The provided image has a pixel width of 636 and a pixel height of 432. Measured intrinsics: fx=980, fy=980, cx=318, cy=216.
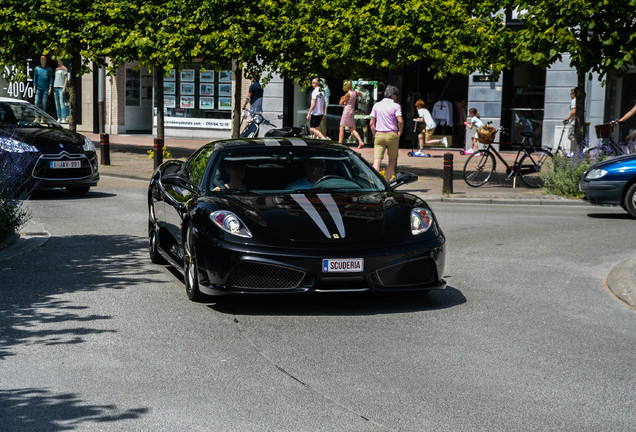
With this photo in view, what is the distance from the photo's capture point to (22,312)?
7.60 metres

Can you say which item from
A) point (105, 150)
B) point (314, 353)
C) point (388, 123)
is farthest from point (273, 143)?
point (105, 150)

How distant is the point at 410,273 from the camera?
25.7ft

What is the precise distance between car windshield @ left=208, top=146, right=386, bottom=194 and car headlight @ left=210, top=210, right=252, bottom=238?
0.70 m

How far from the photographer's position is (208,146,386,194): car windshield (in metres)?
8.64

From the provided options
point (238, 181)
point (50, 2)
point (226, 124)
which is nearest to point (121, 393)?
point (238, 181)

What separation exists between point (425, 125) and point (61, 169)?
16482mm

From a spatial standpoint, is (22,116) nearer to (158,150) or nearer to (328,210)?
(158,150)

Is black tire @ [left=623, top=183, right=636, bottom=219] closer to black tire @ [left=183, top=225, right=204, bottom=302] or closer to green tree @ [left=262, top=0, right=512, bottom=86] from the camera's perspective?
green tree @ [left=262, top=0, right=512, bottom=86]

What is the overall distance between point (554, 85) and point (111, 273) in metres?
21.3

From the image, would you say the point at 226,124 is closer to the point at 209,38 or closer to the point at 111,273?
the point at 209,38

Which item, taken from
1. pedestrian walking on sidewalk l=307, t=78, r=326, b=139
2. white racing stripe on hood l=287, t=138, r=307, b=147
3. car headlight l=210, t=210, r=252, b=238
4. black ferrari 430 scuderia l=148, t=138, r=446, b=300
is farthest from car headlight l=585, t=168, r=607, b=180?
pedestrian walking on sidewalk l=307, t=78, r=326, b=139

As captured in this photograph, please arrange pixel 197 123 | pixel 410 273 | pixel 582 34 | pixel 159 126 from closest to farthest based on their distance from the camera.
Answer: pixel 410 273, pixel 582 34, pixel 159 126, pixel 197 123

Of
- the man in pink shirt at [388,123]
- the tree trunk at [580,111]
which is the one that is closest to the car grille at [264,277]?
the man in pink shirt at [388,123]

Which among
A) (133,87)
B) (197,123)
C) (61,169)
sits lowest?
(61,169)
